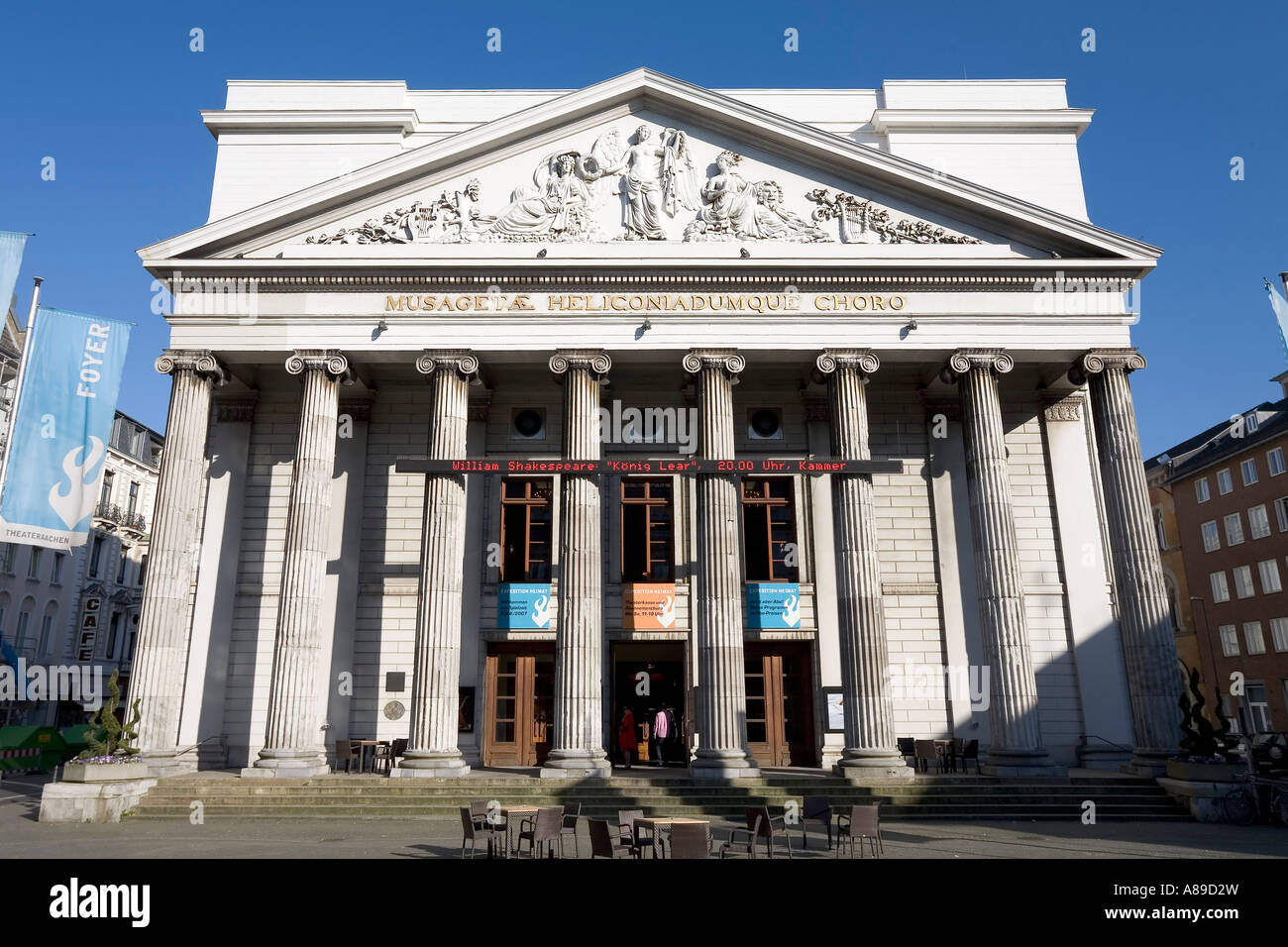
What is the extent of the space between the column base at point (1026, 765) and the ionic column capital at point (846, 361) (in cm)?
924

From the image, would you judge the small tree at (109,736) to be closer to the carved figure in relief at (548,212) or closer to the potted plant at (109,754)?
the potted plant at (109,754)

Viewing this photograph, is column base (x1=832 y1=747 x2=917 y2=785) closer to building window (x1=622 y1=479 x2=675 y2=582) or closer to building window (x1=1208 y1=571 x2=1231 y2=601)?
building window (x1=622 y1=479 x2=675 y2=582)

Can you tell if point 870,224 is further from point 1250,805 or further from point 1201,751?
point 1250,805

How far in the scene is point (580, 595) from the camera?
19.9m

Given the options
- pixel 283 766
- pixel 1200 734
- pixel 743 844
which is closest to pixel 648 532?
pixel 283 766

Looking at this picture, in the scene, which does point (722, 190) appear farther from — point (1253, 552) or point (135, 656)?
point (1253, 552)

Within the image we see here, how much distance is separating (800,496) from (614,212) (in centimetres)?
909

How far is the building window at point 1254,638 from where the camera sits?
4200 centimetres

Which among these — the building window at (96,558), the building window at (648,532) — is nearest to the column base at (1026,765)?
the building window at (648,532)

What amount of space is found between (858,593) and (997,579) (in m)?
3.28

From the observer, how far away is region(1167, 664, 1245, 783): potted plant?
17625 mm

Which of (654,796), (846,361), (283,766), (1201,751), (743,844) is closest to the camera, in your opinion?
(743,844)

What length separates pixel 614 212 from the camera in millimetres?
22188
